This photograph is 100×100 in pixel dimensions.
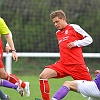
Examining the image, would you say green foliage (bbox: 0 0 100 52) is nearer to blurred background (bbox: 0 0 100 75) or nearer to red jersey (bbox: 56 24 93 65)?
blurred background (bbox: 0 0 100 75)

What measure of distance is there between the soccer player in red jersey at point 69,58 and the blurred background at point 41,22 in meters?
8.34

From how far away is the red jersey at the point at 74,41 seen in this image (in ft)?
28.3

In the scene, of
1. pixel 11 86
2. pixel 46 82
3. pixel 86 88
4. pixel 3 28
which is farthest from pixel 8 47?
pixel 86 88

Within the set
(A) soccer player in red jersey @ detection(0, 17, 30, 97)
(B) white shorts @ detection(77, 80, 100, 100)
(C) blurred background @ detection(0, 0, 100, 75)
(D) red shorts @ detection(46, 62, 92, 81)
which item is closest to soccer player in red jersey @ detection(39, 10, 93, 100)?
(D) red shorts @ detection(46, 62, 92, 81)

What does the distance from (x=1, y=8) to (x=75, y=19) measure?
2436 mm

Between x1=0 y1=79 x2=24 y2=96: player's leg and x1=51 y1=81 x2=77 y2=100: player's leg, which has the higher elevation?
x1=51 y1=81 x2=77 y2=100: player's leg

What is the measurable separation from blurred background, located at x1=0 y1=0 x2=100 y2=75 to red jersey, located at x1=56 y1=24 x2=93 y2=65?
8328 mm

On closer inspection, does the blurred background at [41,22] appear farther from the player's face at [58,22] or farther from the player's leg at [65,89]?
the player's leg at [65,89]

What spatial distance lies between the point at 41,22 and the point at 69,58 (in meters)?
8.66

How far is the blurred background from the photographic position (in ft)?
56.4

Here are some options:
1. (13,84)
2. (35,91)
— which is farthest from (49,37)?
(13,84)

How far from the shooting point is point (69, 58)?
8688 millimetres

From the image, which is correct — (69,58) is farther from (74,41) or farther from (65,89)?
(65,89)

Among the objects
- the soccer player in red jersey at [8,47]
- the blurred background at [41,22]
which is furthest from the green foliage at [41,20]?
the soccer player in red jersey at [8,47]
